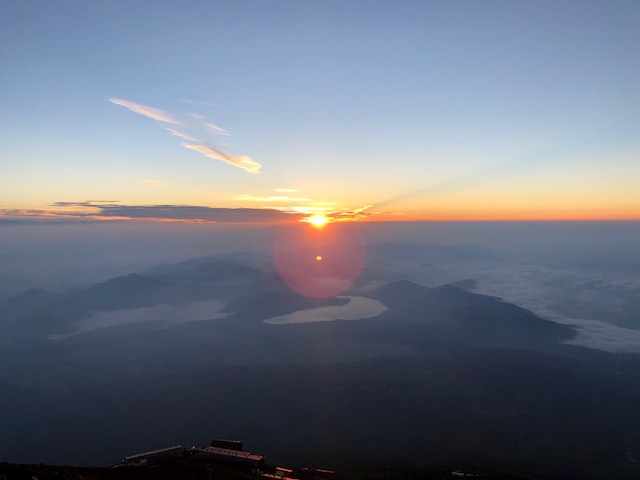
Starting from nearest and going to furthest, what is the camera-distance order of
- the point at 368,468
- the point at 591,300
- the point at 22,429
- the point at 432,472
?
the point at 432,472 < the point at 368,468 < the point at 22,429 < the point at 591,300

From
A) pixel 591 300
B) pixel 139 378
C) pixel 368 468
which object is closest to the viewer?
pixel 368 468

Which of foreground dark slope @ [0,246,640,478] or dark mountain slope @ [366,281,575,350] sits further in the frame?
dark mountain slope @ [366,281,575,350]

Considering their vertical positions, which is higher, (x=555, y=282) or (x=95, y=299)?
(x=555, y=282)

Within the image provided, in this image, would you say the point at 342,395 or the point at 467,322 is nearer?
the point at 342,395

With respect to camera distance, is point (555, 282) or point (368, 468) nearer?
point (368, 468)

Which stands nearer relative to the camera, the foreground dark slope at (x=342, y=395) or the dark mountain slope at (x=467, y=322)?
the foreground dark slope at (x=342, y=395)

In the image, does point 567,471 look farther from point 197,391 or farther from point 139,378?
point 139,378

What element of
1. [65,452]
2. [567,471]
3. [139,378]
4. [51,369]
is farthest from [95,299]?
[567,471]

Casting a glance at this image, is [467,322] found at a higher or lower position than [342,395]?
higher
